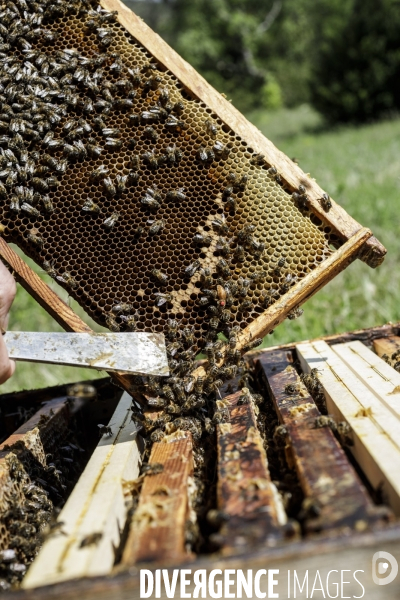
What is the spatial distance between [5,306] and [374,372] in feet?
8.16

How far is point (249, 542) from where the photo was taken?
6.89 feet

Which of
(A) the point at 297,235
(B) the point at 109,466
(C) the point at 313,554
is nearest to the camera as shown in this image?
(C) the point at 313,554

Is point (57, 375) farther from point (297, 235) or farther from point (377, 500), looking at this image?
point (377, 500)

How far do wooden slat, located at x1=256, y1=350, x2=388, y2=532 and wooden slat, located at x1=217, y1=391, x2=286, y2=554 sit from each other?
0.16 m

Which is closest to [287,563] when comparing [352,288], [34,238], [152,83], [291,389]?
[291,389]

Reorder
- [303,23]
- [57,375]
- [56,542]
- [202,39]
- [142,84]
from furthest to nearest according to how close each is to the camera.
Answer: [303,23] → [202,39] → [57,375] → [142,84] → [56,542]

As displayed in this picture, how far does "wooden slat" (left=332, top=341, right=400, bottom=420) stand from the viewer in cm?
324

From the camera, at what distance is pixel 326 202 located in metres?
4.07

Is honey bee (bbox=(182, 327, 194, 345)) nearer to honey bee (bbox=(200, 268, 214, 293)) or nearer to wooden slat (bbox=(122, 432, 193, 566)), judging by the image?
honey bee (bbox=(200, 268, 214, 293))

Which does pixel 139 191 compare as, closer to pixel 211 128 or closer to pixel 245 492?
pixel 211 128

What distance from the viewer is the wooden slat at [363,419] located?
246 cm

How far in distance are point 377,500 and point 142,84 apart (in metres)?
3.48

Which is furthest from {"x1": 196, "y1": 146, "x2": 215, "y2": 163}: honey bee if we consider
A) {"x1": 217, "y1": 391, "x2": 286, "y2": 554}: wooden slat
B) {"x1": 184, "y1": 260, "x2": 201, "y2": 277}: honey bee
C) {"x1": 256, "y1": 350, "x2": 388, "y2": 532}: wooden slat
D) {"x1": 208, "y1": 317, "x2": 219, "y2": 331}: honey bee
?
{"x1": 217, "y1": 391, "x2": 286, "y2": 554}: wooden slat

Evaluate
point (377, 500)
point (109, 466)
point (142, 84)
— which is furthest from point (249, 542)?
point (142, 84)
